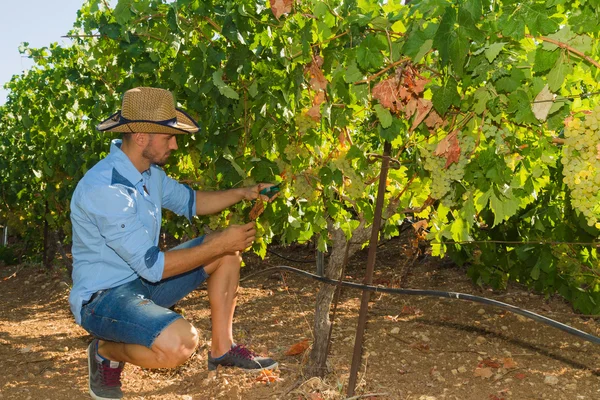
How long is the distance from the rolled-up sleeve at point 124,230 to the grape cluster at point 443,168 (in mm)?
1236

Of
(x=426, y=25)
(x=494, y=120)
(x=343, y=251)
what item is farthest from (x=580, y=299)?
(x=426, y=25)

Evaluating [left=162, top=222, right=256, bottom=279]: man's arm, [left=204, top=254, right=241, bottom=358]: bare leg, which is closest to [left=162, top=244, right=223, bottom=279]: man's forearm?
[left=162, top=222, right=256, bottom=279]: man's arm

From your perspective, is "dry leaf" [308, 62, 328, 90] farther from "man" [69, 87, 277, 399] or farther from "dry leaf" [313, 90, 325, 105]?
"man" [69, 87, 277, 399]

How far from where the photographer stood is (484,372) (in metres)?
3.93

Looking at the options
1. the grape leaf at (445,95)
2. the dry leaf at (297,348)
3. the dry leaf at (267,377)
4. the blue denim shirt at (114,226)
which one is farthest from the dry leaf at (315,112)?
the dry leaf at (297,348)

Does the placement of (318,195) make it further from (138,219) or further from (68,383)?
(68,383)

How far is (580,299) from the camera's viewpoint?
16.3 feet

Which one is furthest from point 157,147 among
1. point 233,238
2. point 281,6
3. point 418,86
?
point 418,86

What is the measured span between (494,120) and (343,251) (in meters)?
1.21

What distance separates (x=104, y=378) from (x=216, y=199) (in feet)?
3.44

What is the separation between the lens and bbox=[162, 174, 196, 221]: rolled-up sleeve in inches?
147

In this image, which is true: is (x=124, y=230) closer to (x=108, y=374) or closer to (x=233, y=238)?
(x=233, y=238)

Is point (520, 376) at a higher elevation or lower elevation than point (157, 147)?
lower

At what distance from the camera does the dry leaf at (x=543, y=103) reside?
8.39ft
